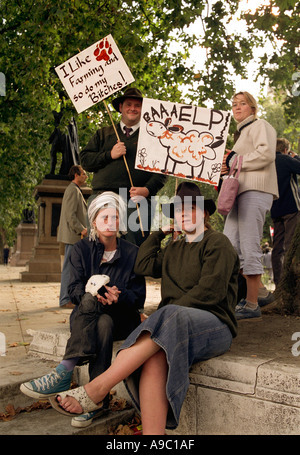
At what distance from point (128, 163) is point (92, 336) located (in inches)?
84.1

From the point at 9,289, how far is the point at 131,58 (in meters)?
5.35

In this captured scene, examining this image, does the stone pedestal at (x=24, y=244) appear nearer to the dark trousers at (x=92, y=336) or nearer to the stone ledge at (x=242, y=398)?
the dark trousers at (x=92, y=336)

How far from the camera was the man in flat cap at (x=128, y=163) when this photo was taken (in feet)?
15.5

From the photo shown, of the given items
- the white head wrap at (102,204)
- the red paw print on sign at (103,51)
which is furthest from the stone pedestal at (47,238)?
the white head wrap at (102,204)

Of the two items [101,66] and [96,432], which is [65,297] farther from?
[96,432]

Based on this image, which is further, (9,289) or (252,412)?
(9,289)

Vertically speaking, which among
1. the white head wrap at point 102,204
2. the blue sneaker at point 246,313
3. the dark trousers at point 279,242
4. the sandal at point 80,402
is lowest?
the sandal at point 80,402

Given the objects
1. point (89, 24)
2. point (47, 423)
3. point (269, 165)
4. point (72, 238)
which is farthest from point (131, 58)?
point (47, 423)

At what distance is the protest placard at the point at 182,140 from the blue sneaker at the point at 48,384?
85.3 inches

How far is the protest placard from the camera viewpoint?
4.70 meters

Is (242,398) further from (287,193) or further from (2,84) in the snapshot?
(2,84)

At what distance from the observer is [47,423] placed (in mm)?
3168

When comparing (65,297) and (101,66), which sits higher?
(101,66)

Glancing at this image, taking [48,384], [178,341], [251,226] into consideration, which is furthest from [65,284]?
[178,341]
